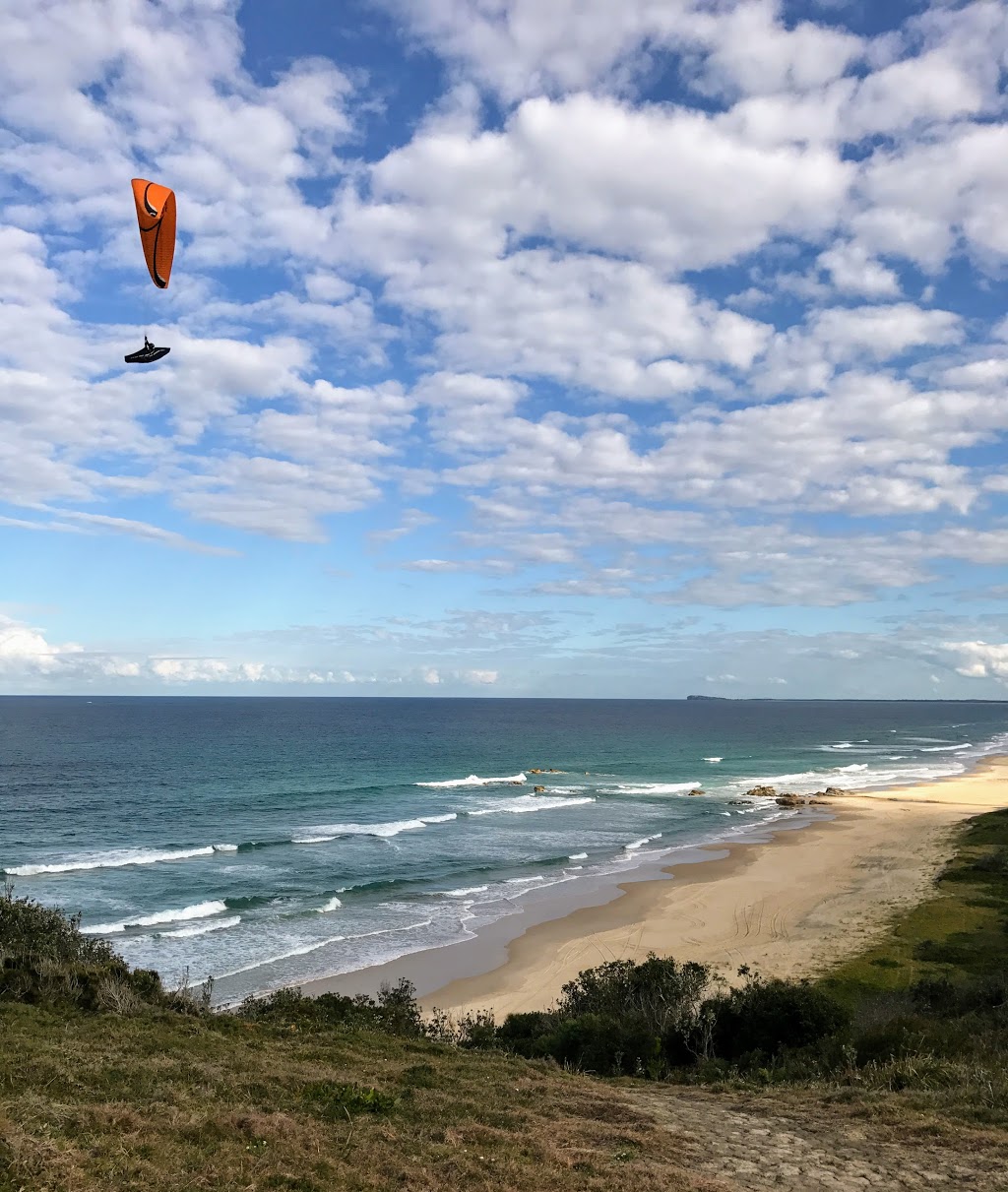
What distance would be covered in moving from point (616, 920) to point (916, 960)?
1155 centimetres

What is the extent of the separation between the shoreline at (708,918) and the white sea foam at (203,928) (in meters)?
7.35

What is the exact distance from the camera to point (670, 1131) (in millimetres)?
10828

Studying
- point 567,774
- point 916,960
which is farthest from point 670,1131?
point 567,774

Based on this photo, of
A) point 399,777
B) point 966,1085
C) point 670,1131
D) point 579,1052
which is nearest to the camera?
point 670,1131

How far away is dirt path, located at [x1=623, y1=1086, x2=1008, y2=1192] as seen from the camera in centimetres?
925

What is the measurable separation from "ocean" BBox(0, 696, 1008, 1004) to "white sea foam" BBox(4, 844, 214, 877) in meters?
0.20

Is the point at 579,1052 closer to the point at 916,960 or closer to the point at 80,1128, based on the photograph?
the point at 80,1128

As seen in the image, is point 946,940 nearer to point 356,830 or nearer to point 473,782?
point 356,830

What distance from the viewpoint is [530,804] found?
214ft

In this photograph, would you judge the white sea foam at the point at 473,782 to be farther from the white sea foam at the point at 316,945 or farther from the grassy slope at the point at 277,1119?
the grassy slope at the point at 277,1119

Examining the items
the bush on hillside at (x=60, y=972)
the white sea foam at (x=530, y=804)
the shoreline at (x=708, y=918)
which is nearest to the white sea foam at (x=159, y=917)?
the shoreline at (x=708, y=918)

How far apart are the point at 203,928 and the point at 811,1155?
2647cm

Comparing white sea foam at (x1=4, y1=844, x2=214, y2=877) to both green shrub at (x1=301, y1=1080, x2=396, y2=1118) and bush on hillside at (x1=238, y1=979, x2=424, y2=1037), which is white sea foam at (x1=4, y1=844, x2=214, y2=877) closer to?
bush on hillside at (x1=238, y1=979, x2=424, y2=1037)

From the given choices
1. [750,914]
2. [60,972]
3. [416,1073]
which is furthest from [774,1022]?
[750,914]
